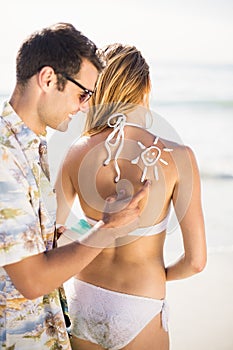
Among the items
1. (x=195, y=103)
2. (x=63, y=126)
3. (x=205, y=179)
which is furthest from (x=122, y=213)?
(x=195, y=103)

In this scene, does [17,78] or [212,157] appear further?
[212,157]

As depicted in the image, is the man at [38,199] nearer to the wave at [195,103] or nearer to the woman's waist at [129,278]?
the woman's waist at [129,278]

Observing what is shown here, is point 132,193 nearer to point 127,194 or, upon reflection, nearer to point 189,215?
point 127,194

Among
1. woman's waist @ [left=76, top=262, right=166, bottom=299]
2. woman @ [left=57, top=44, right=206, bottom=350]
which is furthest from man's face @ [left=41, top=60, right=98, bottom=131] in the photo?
woman's waist @ [left=76, top=262, right=166, bottom=299]

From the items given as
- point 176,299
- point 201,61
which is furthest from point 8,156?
point 201,61

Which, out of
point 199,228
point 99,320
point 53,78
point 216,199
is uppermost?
point 53,78

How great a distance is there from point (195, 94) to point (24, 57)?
11902 millimetres

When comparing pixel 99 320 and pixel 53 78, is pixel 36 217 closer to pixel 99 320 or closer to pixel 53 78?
pixel 53 78

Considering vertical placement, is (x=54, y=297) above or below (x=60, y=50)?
below

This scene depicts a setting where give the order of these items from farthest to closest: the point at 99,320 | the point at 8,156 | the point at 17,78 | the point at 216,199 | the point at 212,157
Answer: the point at 212,157 < the point at 216,199 < the point at 99,320 < the point at 17,78 < the point at 8,156

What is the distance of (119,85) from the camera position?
2447 millimetres

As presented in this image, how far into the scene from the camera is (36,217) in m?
1.86

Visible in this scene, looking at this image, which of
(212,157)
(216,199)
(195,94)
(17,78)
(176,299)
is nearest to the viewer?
(17,78)

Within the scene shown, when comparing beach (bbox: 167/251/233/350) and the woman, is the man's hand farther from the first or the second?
beach (bbox: 167/251/233/350)
